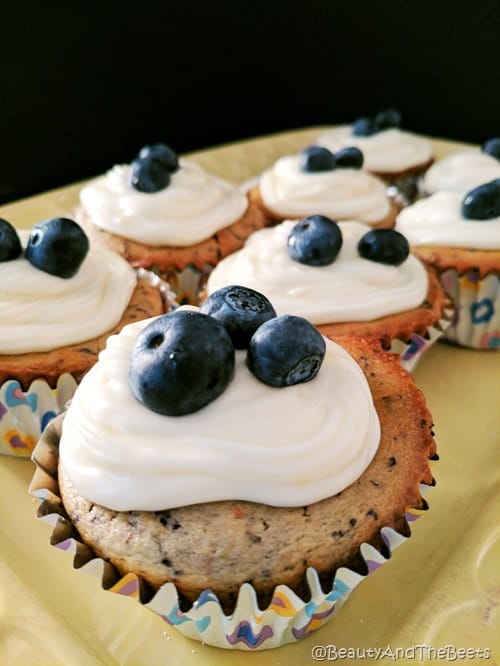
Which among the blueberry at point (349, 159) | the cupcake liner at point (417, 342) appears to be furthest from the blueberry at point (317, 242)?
the blueberry at point (349, 159)

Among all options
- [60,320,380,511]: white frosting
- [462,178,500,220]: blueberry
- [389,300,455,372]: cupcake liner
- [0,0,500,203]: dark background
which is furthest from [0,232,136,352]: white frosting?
[0,0,500,203]: dark background

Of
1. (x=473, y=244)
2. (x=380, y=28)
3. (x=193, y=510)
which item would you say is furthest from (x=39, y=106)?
(x=193, y=510)

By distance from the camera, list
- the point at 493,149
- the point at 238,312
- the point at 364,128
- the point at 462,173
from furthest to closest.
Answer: the point at 364,128 < the point at 493,149 < the point at 462,173 < the point at 238,312

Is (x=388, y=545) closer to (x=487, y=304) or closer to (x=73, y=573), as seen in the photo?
(x=73, y=573)

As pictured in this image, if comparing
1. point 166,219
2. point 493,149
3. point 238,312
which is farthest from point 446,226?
point 238,312

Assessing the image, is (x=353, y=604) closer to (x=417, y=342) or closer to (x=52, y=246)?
(x=417, y=342)

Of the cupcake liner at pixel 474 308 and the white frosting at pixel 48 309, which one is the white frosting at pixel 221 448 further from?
the cupcake liner at pixel 474 308

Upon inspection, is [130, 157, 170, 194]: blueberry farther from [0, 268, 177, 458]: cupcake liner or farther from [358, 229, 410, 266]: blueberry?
[0, 268, 177, 458]: cupcake liner
